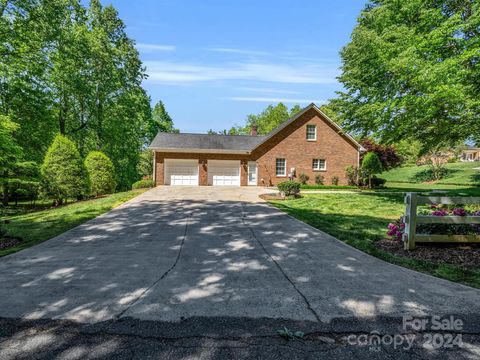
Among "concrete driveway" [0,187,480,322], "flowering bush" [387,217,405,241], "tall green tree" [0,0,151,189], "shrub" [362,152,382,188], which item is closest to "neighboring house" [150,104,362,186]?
"shrub" [362,152,382,188]

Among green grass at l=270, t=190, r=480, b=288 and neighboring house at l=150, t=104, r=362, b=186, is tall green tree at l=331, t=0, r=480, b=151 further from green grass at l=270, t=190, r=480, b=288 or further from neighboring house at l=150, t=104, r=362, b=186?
neighboring house at l=150, t=104, r=362, b=186

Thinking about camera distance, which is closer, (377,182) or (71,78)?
(71,78)

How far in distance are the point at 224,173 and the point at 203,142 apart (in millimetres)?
3824

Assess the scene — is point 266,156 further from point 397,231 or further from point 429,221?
point 429,221

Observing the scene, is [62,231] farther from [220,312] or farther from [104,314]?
[220,312]

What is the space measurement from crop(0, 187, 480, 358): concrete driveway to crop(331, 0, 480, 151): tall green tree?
856cm

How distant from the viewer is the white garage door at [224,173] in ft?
85.0

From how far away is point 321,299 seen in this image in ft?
13.1

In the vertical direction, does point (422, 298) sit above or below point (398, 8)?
below

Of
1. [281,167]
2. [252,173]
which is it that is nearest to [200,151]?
[252,173]

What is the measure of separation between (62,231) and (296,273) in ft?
24.5

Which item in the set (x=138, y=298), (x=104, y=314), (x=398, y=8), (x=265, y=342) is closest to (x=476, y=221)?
(x=265, y=342)

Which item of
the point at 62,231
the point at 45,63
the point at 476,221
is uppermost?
the point at 45,63

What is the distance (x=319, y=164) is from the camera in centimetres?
2698
